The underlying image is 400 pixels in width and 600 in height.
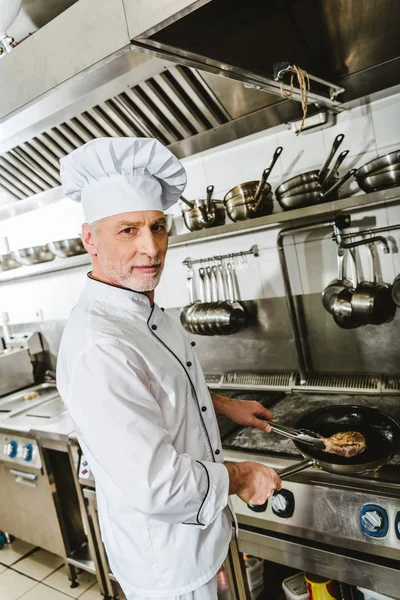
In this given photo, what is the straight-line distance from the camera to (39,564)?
2.55 meters

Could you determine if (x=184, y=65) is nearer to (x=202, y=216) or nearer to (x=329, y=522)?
(x=202, y=216)

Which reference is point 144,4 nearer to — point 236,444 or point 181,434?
point 181,434

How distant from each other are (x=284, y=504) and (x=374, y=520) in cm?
28

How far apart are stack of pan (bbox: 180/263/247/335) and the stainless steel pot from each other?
2.80 feet

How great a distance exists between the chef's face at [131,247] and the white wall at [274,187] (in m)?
1.03

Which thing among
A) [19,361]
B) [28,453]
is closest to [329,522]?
[28,453]

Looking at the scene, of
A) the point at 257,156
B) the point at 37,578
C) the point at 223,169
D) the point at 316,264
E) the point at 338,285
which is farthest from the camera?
the point at 37,578

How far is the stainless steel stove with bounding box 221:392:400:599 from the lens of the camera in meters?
1.18

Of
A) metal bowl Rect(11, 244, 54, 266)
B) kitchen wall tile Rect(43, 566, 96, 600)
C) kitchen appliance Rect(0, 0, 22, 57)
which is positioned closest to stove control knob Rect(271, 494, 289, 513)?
kitchen wall tile Rect(43, 566, 96, 600)

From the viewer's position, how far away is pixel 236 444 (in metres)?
1.55

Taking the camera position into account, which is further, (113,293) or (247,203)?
(247,203)

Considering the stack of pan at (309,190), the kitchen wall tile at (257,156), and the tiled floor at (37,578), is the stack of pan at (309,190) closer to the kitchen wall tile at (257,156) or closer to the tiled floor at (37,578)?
A: the kitchen wall tile at (257,156)

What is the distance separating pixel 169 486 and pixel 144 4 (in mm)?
1015

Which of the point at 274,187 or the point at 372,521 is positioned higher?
the point at 274,187
